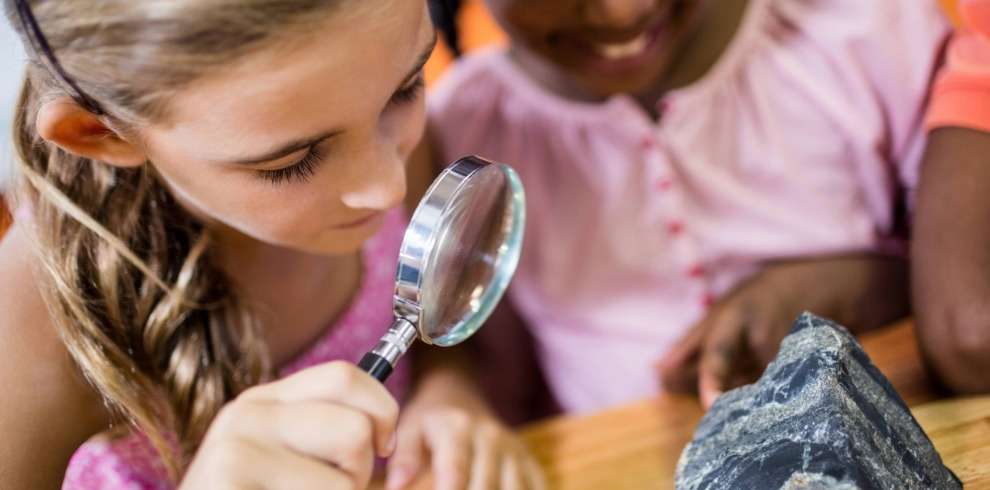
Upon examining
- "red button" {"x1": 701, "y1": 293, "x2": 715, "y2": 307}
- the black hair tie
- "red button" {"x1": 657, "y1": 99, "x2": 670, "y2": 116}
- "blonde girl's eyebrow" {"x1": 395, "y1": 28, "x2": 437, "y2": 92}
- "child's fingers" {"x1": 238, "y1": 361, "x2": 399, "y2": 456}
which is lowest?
"red button" {"x1": 701, "y1": 293, "x2": 715, "y2": 307}

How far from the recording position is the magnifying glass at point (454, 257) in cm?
56

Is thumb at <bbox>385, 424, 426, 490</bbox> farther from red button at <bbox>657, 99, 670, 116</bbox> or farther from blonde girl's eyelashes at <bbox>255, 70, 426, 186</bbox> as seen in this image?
red button at <bbox>657, 99, 670, 116</bbox>

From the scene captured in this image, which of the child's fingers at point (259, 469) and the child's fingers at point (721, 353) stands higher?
the child's fingers at point (259, 469)

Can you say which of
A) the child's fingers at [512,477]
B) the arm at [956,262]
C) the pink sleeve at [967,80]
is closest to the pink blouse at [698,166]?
the pink sleeve at [967,80]

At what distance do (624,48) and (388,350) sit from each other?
52cm

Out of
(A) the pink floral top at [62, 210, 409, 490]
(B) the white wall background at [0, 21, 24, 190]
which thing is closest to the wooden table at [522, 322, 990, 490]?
(A) the pink floral top at [62, 210, 409, 490]

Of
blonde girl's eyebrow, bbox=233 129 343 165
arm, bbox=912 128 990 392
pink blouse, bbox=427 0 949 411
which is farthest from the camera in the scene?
pink blouse, bbox=427 0 949 411

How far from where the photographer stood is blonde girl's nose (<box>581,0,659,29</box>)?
0.85m

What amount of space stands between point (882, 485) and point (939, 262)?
0.32 metres

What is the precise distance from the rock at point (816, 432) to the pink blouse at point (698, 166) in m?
0.53

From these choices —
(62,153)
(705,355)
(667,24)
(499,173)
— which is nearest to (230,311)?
(62,153)

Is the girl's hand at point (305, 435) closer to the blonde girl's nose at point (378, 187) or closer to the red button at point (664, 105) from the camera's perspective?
the blonde girl's nose at point (378, 187)

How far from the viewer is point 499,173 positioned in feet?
2.08

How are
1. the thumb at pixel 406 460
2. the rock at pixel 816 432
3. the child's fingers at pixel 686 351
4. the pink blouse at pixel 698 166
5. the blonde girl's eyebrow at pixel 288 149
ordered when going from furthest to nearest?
the pink blouse at pixel 698 166 → the child's fingers at pixel 686 351 → the thumb at pixel 406 460 → the blonde girl's eyebrow at pixel 288 149 → the rock at pixel 816 432
